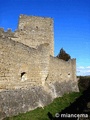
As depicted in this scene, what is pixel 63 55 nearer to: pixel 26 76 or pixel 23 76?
pixel 26 76

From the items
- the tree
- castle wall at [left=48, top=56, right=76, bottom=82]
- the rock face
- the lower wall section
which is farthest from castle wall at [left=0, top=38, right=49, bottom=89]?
the tree

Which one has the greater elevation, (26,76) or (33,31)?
(33,31)

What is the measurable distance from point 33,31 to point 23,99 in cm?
1399

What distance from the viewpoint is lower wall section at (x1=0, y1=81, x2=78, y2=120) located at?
30.7 ft

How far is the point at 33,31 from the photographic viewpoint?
23953 millimetres

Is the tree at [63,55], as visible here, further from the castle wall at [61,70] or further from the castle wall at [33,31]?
the castle wall at [33,31]

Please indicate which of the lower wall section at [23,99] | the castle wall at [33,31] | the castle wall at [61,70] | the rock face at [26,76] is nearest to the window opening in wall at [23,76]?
the rock face at [26,76]

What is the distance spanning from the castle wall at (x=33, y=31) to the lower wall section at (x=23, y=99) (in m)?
8.38

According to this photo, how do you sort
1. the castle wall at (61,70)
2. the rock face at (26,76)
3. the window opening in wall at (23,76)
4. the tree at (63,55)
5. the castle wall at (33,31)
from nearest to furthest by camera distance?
the rock face at (26,76), the window opening in wall at (23,76), the castle wall at (61,70), the castle wall at (33,31), the tree at (63,55)

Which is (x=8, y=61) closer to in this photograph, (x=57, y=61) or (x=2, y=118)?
(x=2, y=118)

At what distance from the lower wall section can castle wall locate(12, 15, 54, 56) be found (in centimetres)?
838

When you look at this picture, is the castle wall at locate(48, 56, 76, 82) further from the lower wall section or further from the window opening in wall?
the window opening in wall

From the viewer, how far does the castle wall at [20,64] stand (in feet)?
32.3

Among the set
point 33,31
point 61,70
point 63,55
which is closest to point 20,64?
point 61,70
